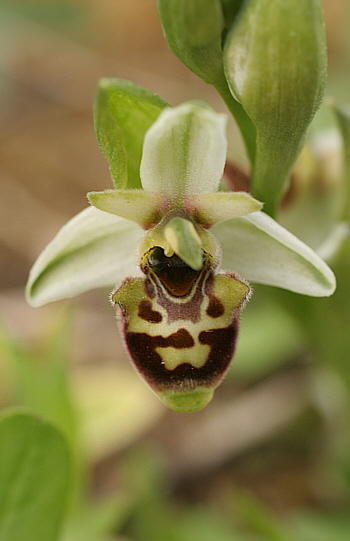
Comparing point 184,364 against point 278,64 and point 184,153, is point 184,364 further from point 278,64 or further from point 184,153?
point 278,64

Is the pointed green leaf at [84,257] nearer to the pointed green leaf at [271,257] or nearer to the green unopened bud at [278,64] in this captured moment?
the pointed green leaf at [271,257]

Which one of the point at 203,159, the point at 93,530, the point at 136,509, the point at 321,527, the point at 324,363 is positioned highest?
the point at 203,159

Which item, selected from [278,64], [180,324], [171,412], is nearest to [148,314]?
[180,324]

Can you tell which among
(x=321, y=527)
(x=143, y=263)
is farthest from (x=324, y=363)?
(x=143, y=263)

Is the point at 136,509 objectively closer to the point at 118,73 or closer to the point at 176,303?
the point at 176,303

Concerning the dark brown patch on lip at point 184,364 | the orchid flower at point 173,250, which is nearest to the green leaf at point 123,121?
the orchid flower at point 173,250

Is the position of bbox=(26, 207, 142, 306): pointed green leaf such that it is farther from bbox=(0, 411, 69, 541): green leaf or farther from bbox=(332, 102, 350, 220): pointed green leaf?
bbox=(332, 102, 350, 220): pointed green leaf

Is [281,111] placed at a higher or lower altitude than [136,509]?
higher
